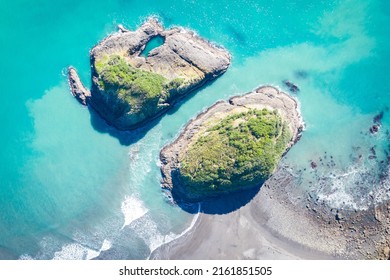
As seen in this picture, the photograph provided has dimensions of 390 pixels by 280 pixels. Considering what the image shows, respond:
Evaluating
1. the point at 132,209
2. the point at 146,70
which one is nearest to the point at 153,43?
the point at 146,70

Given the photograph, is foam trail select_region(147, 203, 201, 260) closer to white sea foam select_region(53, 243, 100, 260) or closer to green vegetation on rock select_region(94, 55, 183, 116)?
white sea foam select_region(53, 243, 100, 260)

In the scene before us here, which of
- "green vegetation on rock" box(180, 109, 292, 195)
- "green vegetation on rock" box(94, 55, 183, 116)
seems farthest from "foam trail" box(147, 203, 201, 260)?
"green vegetation on rock" box(94, 55, 183, 116)

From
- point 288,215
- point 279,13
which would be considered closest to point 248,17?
point 279,13

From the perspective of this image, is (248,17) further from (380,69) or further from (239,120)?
(380,69)

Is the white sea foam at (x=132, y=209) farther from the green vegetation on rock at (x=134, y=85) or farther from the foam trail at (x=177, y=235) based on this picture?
the green vegetation on rock at (x=134, y=85)

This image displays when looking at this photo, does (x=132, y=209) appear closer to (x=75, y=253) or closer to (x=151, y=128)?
(x=75, y=253)
